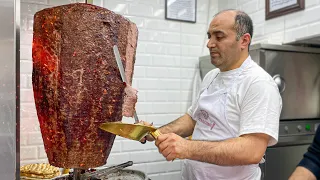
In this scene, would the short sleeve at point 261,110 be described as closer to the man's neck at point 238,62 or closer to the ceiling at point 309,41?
the man's neck at point 238,62

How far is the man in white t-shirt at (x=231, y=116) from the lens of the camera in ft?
4.40

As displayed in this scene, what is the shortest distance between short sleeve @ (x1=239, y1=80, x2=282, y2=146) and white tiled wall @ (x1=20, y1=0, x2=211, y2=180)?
125 centimetres

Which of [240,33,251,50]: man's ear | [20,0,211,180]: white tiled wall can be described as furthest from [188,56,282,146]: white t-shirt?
[20,0,211,180]: white tiled wall

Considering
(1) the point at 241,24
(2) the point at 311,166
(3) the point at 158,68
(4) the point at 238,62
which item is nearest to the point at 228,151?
(2) the point at 311,166

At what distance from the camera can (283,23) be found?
231 centimetres

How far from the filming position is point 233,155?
1346 mm

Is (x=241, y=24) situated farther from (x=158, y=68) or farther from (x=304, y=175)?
(x=158, y=68)

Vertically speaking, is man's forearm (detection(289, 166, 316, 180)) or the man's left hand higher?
the man's left hand

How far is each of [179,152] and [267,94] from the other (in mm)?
532

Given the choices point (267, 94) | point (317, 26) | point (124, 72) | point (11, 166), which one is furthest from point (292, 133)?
point (11, 166)

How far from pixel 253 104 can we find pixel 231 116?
16cm

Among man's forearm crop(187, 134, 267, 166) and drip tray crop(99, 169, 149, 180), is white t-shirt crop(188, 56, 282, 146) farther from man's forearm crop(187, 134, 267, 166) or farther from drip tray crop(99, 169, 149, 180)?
drip tray crop(99, 169, 149, 180)

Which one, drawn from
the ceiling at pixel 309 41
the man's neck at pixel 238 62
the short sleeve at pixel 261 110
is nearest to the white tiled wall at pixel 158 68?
the ceiling at pixel 309 41

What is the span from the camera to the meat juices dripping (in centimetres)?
95
